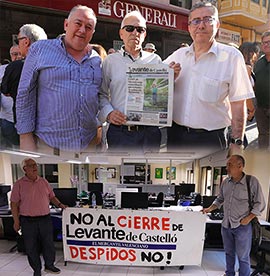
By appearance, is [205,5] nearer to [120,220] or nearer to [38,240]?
[120,220]

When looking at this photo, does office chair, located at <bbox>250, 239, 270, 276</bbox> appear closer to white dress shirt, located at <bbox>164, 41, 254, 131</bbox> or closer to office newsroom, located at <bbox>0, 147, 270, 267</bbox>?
office newsroom, located at <bbox>0, 147, 270, 267</bbox>

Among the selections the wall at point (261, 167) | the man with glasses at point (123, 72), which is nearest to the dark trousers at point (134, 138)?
the man with glasses at point (123, 72)

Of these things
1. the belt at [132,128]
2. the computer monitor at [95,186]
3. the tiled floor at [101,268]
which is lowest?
the tiled floor at [101,268]

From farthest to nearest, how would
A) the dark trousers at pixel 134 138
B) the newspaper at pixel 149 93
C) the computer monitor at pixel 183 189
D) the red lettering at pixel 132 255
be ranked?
the red lettering at pixel 132 255, the computer monitor at pixel 183 189, the dark trousers at pixel 134 138, the newspaper at pixel 149 93

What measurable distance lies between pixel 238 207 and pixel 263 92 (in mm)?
424

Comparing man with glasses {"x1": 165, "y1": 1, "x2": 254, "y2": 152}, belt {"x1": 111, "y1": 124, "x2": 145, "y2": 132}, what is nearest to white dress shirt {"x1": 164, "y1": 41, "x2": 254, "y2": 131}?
man with glasses {"x1": 165, "y1": 1, "x2": 254, "y2": 152}

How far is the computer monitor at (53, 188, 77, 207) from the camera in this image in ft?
3.23

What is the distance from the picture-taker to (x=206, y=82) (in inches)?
32.9

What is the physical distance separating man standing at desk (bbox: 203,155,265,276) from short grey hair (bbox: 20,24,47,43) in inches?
29.9

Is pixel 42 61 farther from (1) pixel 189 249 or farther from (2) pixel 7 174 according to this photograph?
(1) pixel 189 249

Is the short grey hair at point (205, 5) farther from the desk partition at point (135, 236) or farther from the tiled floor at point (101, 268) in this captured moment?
the tiled floor at point (101, 268)

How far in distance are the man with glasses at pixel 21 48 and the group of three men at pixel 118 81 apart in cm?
1

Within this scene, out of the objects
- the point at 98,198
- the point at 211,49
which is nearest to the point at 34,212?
the point at 98,198

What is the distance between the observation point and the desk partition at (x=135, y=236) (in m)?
1.03
